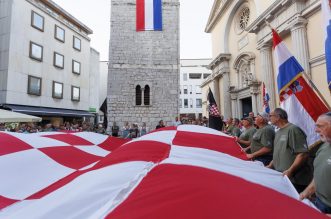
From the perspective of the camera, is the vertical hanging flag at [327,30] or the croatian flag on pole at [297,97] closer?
the vertical hanging flag at [327,30]

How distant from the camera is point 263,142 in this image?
12.6ft

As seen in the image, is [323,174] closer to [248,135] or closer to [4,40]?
[248,135]

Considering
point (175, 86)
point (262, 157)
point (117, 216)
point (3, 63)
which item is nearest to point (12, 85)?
point (3, 63)

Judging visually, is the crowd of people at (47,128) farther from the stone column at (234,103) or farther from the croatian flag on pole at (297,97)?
the stone column at (234,103)

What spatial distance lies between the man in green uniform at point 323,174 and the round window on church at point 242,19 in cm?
1539

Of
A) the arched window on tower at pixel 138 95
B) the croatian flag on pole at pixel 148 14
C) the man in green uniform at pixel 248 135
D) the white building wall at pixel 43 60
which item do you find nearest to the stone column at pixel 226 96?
the arched window on tower at pixel 138 95

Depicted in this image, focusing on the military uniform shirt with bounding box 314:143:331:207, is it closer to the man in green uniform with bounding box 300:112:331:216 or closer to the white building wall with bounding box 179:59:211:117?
the man in green uniform with bounding box 300:112:331:216

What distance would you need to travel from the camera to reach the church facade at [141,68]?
51.8ft

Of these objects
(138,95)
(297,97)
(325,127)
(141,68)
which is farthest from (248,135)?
(141,68)

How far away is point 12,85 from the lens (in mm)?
16625

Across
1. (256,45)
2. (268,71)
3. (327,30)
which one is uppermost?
(256,45)

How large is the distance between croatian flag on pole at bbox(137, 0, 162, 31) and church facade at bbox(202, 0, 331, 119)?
4.54 meters

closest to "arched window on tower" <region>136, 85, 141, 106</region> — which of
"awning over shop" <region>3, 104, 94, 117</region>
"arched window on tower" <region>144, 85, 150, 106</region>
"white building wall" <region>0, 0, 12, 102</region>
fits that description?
"arched window on tower" <region>144, 85, 150, 106</region>

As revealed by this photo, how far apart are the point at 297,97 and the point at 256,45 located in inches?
455
